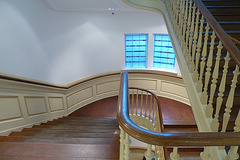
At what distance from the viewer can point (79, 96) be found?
5113mm

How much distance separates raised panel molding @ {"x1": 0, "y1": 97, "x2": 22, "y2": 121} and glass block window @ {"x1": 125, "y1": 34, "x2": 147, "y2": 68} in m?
3.57

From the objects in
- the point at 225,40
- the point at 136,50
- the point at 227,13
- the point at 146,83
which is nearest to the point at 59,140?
the point at 225,40

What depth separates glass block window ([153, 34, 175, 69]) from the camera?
532 centimetres

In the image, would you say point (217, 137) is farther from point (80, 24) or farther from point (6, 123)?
point (80, 24)

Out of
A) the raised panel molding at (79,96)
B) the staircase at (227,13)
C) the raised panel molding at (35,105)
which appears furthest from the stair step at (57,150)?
the raised panel molding at (79,96)

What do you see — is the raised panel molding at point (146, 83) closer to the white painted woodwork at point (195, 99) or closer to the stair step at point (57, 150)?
the white painted woodwork at point (195, 99)

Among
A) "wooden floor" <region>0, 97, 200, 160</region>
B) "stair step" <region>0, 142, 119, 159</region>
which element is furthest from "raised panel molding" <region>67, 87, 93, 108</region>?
"stair step" <region>0, 142, 119, 159</region>

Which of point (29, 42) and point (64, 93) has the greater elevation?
point (29, 42)

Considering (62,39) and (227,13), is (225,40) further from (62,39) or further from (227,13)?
(62,39)

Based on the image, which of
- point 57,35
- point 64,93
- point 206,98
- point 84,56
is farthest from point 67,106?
point 206,98

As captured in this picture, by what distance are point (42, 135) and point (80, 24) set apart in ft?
10.5

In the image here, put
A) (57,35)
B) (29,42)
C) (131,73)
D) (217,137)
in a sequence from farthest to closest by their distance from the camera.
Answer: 1. (131,73)
2. (57,35)
3. (29,42)
4. (217,137)

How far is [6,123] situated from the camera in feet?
8.36

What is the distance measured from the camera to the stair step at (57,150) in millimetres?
1784
